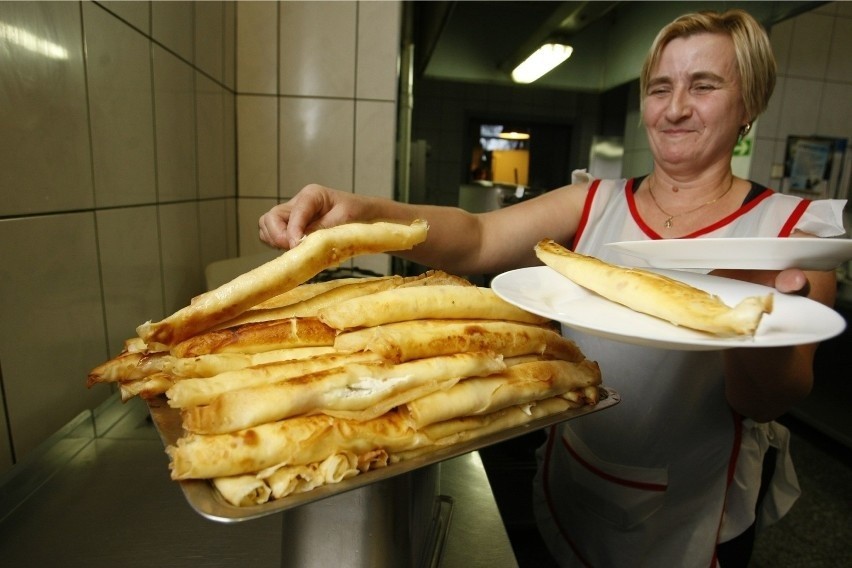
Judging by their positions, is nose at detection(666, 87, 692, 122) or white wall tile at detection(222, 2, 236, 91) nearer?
nose at detection(666, 87, 692, 122)

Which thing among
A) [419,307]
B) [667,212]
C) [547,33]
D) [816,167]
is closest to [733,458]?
[667,212]

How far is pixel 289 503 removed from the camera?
0.36m

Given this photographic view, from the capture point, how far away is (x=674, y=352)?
1113 millimetres

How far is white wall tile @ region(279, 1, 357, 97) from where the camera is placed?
5.82ft

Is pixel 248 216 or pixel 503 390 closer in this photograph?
pixel 503 390

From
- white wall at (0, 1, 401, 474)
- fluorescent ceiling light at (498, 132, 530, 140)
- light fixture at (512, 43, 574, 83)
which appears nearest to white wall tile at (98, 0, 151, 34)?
white wall at (0, 1, 401, 474)

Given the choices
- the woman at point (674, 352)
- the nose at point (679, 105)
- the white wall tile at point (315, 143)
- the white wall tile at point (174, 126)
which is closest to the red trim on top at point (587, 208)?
the woman at point (674, 352)

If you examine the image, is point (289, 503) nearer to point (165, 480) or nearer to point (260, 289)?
point (260, 289)

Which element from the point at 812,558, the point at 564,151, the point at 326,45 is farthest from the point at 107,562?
the point at 564,151

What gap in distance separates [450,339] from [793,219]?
0.91 metres

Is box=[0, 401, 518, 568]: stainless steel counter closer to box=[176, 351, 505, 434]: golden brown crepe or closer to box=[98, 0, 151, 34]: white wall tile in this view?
box=[176, 351, 505, 434]: golden brown crepe

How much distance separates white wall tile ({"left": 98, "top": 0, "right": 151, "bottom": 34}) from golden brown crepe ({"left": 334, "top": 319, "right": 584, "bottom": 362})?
0.90 metres

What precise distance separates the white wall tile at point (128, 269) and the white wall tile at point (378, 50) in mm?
1011

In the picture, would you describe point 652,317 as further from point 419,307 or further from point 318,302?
point 318,302
